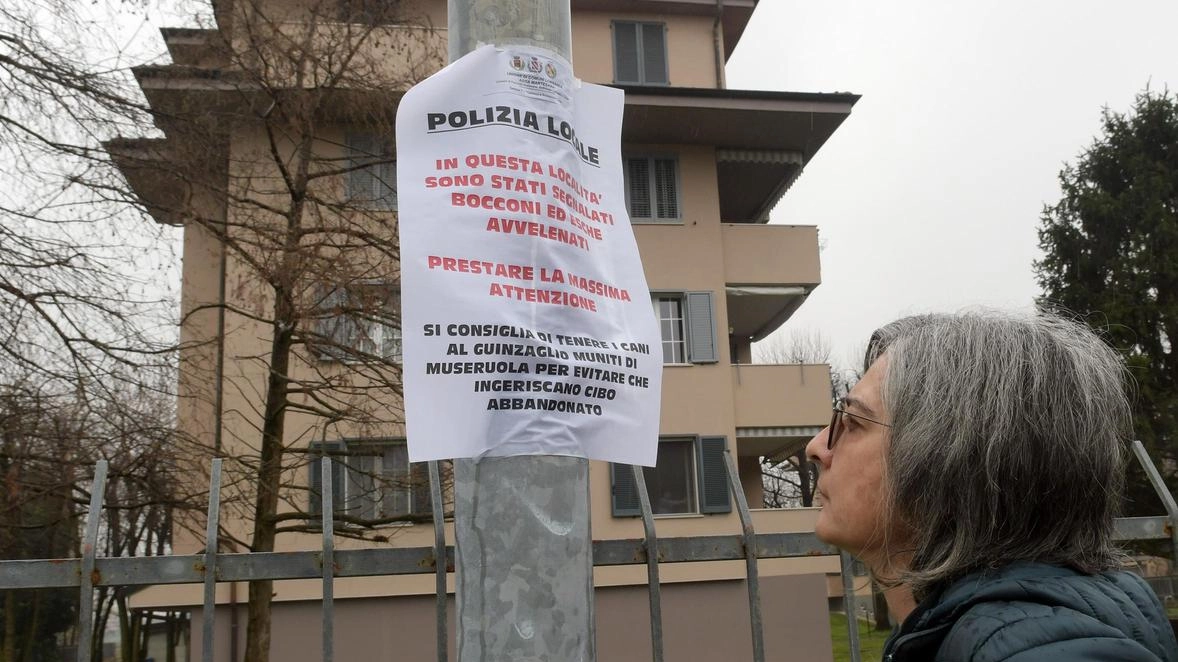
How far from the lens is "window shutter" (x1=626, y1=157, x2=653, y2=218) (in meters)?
20.6

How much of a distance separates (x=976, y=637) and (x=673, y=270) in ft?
62.8

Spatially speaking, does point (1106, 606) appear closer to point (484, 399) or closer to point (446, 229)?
point (484, 399)

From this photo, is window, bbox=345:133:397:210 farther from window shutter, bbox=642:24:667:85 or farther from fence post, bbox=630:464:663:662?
window shutter, bbox=642:24:667:85

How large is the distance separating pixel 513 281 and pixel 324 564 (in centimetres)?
A: 85

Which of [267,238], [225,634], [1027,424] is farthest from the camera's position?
[225,634]

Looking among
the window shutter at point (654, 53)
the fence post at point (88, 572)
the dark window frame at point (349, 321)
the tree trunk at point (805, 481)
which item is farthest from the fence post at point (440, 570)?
the tree trunk at point (805, 481)

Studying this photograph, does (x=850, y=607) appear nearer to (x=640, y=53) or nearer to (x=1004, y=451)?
(x=1004, y=451)

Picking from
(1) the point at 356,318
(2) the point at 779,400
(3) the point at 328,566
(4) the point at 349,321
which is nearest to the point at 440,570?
(3) the point at 328,566

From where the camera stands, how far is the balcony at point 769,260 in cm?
2083

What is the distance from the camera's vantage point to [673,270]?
66.7 ft

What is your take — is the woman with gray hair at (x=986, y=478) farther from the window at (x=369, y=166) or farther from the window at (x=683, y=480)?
the window at (x=683, y=480)

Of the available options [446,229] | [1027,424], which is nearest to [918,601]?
[1027,424]

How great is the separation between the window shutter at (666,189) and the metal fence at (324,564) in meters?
18.0

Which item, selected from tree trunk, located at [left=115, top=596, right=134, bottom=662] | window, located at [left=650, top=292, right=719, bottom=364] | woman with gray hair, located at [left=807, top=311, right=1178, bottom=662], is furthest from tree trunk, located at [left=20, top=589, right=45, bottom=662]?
woman with gray hair, located at [left=807, top=311, right=1178, bottom=662]
